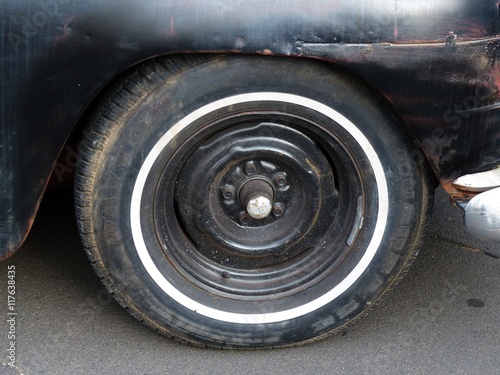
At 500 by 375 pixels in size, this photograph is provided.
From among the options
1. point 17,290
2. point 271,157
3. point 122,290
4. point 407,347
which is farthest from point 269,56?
point 17,290

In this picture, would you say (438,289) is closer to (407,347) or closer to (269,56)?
(407,347)

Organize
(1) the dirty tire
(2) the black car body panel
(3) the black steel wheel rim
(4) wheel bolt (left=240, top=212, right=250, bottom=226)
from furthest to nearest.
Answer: (4) wheel bolt (left=240, top=212, right=250, bottom=226), (3) the black steel wheel rim, (1) the dirty tire, (2) the black car body panel

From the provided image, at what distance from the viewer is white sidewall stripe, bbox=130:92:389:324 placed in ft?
7.81

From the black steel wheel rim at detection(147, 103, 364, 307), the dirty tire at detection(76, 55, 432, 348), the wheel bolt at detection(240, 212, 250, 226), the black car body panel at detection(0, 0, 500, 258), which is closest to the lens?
the black car body panel at detection(0, 0, 500, 258)

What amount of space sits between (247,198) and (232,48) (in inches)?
22.2

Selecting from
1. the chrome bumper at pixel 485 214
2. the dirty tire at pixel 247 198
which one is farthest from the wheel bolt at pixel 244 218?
the chrome bumper at pixel 485 214

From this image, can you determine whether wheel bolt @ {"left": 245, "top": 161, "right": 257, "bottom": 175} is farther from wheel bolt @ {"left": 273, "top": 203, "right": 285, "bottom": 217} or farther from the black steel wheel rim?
wheel bolt @ {"left": 273, "top": 203, "right": 285, "bottom": 217}

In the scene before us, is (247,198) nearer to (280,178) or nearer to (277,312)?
(280,178)

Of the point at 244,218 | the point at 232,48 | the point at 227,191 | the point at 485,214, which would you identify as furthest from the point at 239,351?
the point at 232,48

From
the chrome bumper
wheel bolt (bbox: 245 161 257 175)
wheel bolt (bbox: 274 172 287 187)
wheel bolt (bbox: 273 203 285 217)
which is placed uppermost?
the chrome bumper

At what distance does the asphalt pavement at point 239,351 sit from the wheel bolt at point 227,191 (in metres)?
0.57

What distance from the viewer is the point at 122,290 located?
261 centimetres

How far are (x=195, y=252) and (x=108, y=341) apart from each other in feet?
1.50

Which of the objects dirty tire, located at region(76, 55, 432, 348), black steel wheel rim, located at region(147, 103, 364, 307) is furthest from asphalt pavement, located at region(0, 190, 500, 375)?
black steel wheel rim, located at region(147, 103, 364, 307)
